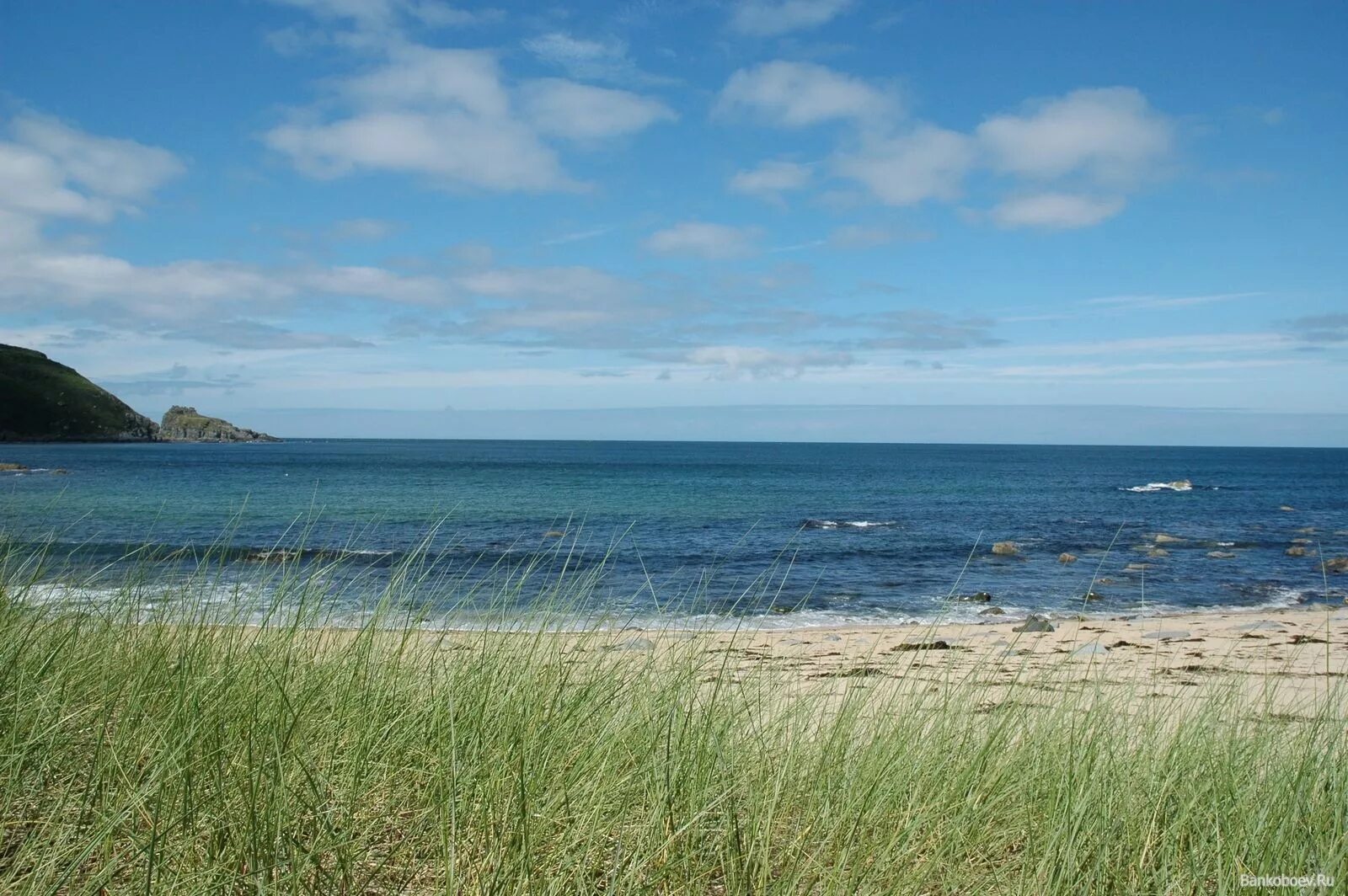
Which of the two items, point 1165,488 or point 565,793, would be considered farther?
point 1165,488

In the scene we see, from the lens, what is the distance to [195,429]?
161 m

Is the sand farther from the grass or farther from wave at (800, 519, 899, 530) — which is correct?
wave at (800, 519, 899, 530)

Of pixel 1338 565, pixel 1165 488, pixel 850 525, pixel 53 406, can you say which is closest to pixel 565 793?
pixel 1338 565

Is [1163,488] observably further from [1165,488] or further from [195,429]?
[195,429]

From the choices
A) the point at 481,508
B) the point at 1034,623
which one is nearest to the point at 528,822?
the point at 1034,623

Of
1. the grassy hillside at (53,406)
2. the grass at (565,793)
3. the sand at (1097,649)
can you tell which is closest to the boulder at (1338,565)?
the sand at (1097,649)

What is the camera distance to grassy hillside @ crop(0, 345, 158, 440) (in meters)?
118

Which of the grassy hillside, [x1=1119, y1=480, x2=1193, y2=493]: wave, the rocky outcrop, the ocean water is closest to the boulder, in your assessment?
the ocean water

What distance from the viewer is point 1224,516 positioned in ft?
122

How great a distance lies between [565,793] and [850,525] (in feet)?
100

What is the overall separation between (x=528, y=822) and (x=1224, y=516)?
142ft

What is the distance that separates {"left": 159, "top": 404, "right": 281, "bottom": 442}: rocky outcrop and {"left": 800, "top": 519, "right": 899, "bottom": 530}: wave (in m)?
158

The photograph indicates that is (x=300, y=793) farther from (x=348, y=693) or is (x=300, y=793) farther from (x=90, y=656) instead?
(x=90, y=656)

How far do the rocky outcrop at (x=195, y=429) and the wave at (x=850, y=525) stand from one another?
15784cm
